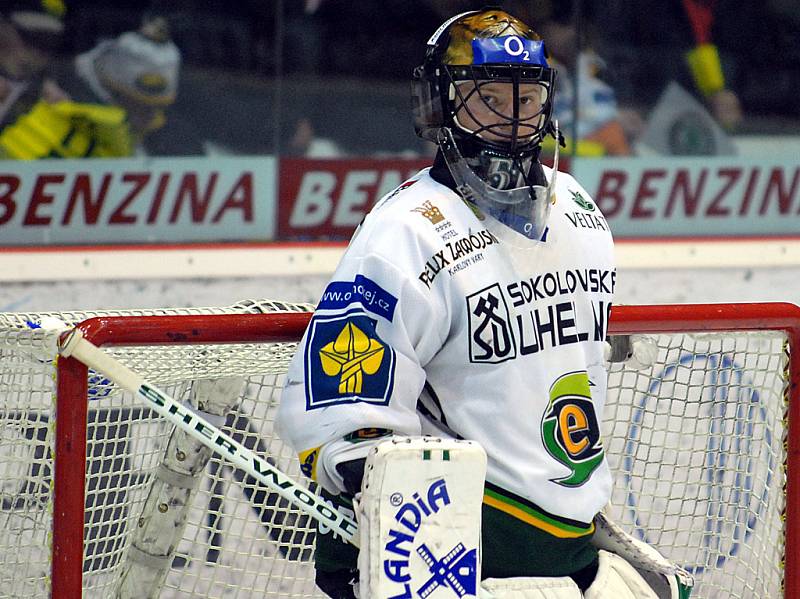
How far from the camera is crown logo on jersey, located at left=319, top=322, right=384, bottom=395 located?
1.72 m

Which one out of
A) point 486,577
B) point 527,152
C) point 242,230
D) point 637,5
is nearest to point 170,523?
point 486,577

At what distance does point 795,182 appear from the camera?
4.10m

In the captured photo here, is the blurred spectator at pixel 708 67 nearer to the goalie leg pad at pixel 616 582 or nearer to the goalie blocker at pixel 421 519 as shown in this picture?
the goalie leg pad at pixel 616 582

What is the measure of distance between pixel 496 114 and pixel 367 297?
1.06ft

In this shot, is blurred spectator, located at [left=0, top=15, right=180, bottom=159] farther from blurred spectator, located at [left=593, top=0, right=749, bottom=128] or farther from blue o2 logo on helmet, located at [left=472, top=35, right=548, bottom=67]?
blue o2 logo on helmet, located at [left=472, top=35, right=548, bottom=67]

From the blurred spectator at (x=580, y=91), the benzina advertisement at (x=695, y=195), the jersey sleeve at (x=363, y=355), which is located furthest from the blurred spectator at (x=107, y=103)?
the jersey sleeve at (x=363, y=355)

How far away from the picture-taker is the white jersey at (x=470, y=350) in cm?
173

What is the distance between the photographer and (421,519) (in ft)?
5.56

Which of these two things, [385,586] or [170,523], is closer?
[385,586]

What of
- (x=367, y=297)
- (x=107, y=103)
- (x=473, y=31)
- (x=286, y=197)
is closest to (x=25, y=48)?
(x=107, y=103)

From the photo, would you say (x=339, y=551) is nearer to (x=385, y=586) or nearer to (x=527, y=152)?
(x=385, y=586)

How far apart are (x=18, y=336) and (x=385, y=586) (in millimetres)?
655

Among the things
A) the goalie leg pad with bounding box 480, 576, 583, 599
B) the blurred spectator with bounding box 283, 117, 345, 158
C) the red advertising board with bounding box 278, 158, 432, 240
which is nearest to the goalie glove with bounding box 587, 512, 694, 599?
the goalie leg pad with bounding box 480, 576, 583, 599

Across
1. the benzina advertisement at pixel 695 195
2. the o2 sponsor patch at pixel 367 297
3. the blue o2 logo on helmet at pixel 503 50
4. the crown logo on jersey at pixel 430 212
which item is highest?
the blue o2 logo on helmet at pixel 503 50
